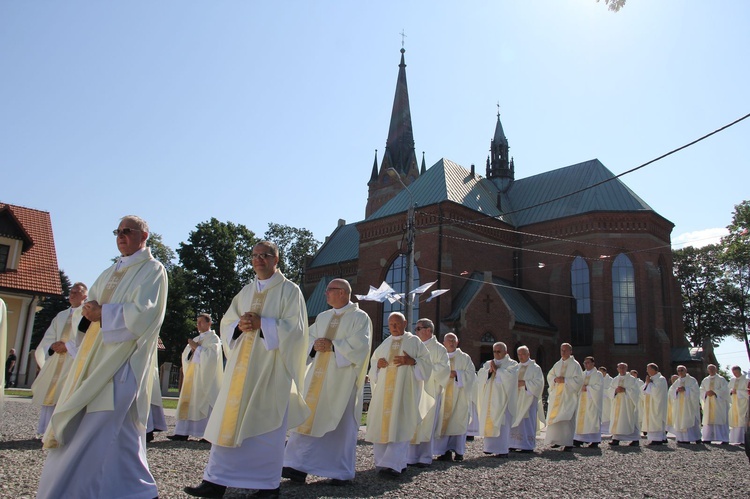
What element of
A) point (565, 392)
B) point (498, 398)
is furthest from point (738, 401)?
point (498, 398)

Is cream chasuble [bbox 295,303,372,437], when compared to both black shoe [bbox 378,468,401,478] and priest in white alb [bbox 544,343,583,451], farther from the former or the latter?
priest in white alb [bbox 544,343,583,451]

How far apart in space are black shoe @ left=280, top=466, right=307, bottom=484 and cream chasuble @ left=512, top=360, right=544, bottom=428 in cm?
688

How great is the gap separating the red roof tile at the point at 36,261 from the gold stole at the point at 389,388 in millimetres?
24418

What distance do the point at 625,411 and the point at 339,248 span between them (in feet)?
112

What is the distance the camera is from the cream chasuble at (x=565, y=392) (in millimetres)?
13883

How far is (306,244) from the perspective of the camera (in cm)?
6088

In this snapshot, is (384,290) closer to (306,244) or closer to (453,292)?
(453,292)

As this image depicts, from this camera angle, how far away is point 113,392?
15.3 ft

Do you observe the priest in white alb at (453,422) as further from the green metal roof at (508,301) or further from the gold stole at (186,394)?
the green metal roof at (508,301)

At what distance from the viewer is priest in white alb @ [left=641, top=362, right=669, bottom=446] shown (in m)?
17.7

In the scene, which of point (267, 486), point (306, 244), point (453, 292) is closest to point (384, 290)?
point (453, 292)

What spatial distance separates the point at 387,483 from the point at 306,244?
54105mm

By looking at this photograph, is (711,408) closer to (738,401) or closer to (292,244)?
(738,401)

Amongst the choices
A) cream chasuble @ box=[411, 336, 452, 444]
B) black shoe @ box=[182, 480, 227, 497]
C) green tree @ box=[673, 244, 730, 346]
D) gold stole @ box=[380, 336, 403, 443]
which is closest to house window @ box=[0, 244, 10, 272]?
cream chasuble @ box=[411, 336, 452, 444]
